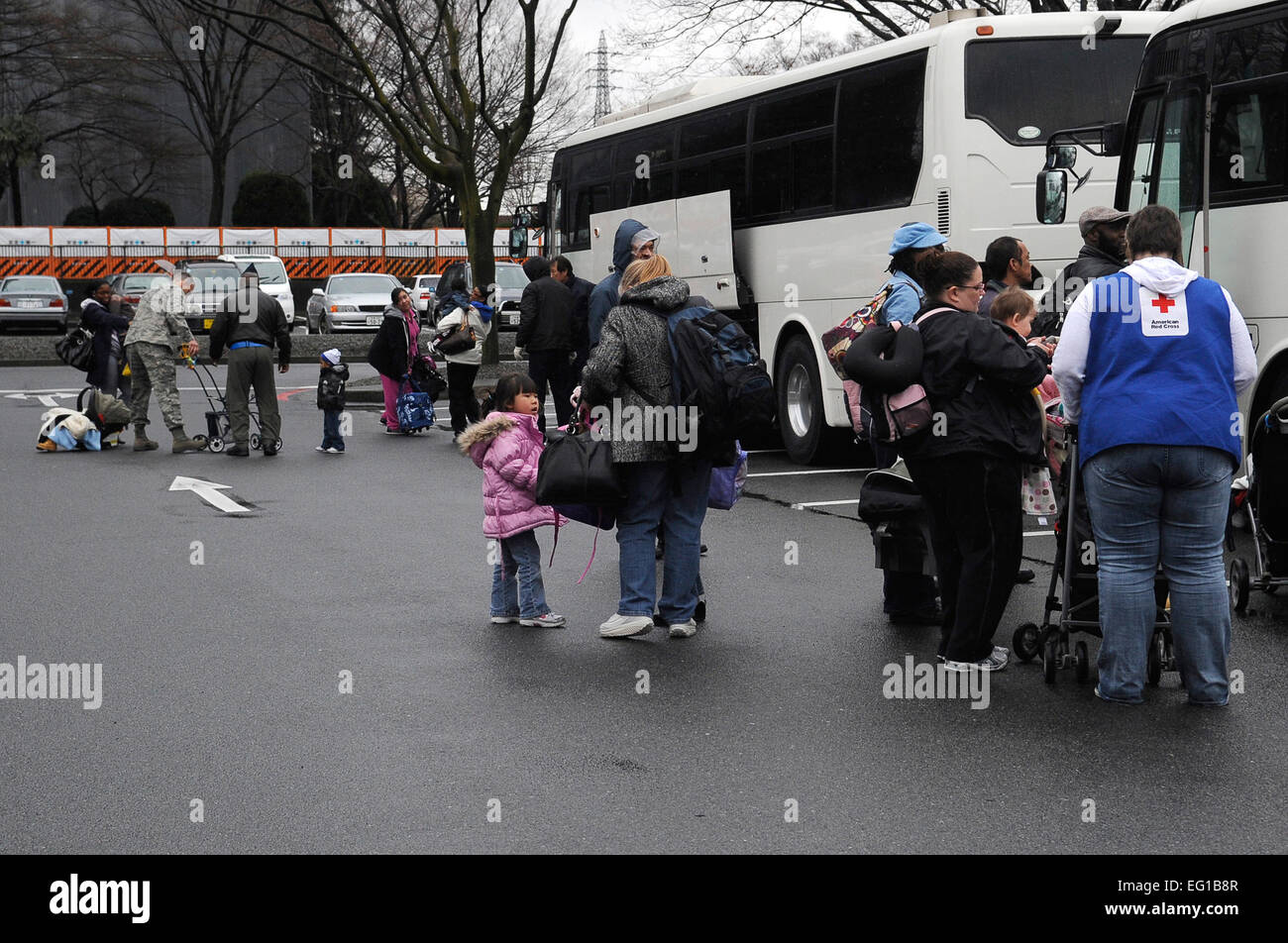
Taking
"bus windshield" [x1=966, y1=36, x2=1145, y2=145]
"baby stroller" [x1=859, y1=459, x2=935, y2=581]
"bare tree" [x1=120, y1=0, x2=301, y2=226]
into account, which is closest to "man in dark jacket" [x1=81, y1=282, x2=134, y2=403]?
"bus windshield" [x1=966, y1=36, x2=1145, y2=145]

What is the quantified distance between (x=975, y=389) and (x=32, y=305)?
3398cm

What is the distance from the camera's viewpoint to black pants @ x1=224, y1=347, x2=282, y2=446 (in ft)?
50.6

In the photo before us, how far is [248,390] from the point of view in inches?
625

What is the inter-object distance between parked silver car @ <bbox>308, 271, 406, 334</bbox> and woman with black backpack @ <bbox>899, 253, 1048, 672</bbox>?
30991 mm

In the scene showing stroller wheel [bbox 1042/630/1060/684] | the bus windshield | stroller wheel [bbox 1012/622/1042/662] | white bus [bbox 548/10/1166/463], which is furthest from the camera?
the bus windshield

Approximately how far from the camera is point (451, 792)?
507 centimetres

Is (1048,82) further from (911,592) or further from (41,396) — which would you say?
(41,396)

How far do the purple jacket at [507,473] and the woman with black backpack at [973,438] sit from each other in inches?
75.9

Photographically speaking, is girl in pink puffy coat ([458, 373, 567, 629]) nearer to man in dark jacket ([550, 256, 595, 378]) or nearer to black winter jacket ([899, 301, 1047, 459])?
black winter jacket ([899, 301, 1047, 459])

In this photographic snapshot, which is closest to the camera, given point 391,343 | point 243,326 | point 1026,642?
point 1026,642

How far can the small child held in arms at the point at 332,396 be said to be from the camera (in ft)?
52.2

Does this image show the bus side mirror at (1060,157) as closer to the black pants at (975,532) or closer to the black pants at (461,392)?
the black pants at (975,532)

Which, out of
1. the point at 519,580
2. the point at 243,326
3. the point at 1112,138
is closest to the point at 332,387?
the point at 243,326
